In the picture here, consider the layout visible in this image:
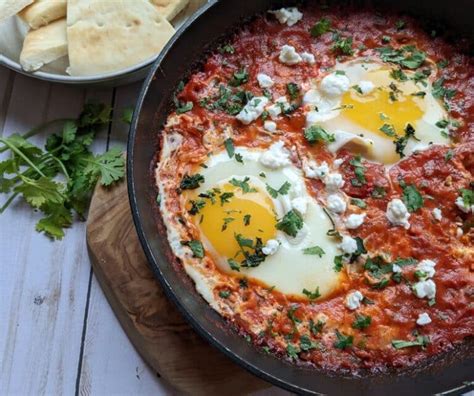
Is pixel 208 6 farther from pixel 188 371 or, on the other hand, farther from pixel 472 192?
pixel 188 371

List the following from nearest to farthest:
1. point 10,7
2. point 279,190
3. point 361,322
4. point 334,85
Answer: point 361,322 < point 279,190 < point 334,85 < point 10,7

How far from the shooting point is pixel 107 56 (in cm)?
394

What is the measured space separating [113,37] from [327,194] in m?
1.49

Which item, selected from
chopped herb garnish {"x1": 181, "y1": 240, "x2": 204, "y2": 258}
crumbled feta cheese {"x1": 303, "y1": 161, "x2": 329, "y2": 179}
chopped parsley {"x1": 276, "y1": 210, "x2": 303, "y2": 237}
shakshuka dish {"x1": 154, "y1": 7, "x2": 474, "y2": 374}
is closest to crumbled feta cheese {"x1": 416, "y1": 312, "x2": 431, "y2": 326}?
shakshuka dish {"x1": 154, "y1": 7, "x2": 474, "y2": 374}

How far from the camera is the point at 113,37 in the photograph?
394 cm

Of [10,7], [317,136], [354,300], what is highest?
[10,7]

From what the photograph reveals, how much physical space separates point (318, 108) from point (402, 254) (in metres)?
0.85

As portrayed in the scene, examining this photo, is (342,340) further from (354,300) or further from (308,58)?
(308,58)

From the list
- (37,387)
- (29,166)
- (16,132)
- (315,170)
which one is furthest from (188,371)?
(16,132)

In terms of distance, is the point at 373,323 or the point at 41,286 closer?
the point at 373,323

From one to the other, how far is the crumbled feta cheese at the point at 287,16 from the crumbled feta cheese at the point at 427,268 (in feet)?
4.74

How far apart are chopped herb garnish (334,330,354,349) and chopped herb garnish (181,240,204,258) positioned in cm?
76

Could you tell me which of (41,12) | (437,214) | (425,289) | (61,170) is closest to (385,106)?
(437,214)

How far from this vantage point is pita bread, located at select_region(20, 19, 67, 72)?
3.91 m
